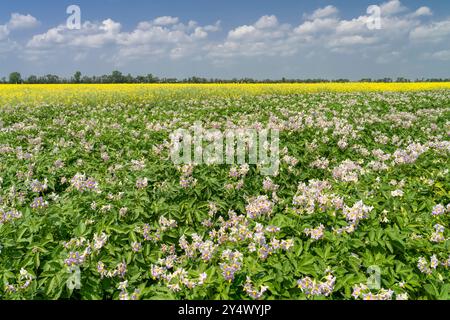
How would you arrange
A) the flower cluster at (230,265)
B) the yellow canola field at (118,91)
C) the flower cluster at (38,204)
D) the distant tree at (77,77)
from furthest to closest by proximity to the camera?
1. the distant tree at (77,77)
2. the yellow canola field at (118,91)
3. the flower cluster at (38,204)
4. the flower cluster at (230,265)

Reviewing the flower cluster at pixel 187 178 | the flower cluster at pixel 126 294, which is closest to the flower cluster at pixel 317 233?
the flower cluster at pixel 126 294

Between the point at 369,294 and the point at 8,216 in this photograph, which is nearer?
the point at 369,294

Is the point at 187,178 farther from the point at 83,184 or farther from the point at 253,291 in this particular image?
the point at 253,291

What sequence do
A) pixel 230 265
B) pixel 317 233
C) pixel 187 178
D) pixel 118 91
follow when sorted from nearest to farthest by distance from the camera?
1. pixel 230 265
2. pixel 317 233
3. pixel 187 178
4. pixel 118 91

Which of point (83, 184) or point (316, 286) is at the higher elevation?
point (83, 184)

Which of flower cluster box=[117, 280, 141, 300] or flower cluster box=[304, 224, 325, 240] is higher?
flower cluster box=[304, 224, 325, 240]

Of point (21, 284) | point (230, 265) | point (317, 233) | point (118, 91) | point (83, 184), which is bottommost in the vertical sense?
point (21, 284)

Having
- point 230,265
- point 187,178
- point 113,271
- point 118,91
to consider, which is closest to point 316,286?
point 230,265

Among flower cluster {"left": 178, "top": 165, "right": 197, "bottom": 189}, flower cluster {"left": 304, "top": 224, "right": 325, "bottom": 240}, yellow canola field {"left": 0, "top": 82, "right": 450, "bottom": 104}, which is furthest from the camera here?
yellow canola field {"left": 0, "top": 82, "right": 450, "bottom": 104}

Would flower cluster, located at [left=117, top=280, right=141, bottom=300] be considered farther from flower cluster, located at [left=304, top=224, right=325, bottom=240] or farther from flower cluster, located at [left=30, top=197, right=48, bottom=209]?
flower cluster, located at [left=30, top=197, right=48, bottom=209]

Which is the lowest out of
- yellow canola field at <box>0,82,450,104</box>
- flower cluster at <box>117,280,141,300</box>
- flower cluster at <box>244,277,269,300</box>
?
flower cluster at <box>117,280,141,300</box>

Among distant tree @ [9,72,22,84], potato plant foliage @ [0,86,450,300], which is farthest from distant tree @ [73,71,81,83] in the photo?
potato plant foliage @ [0,86,450,300]

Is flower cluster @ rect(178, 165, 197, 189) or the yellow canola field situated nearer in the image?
flower cluster @ rect(178, 165, 197, 189)

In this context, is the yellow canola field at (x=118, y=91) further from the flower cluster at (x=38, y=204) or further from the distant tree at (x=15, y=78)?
the distant tree at (x=15, y=78)
